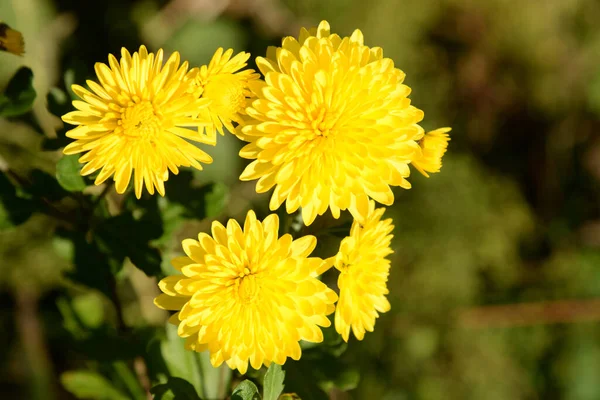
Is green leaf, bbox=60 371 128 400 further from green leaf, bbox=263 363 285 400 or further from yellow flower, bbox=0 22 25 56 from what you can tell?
yellow flower, bbox=0 22 25 56

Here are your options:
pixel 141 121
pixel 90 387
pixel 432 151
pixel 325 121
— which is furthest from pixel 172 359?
pixel 432 151

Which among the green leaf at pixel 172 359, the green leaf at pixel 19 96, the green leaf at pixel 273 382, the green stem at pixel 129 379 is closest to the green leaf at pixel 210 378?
the green leaf at pixel 172 359

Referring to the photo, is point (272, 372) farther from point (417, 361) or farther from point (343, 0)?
point (343, 0)

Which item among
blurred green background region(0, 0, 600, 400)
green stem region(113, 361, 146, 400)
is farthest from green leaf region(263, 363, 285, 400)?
blurred green background region(0, 0, 600, 400)

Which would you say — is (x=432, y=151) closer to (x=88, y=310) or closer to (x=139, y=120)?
(x=139, y=120)

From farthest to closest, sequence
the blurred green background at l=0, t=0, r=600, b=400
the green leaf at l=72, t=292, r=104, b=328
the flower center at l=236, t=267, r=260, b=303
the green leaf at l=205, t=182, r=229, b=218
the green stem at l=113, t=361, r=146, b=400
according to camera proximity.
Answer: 1. the blurred green background at l=0, t=0, r=600, b=400
2. the green leaf at l=72, t=292, r=104, b=328
3. the green stem at l=113, t=361, r=146, b=400
4. the green leaf at l=205, t=182, r=229, b=218
5. the flower center at l=236, t=267, r=260, b=303

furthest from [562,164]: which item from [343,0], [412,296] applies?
[343,0]
